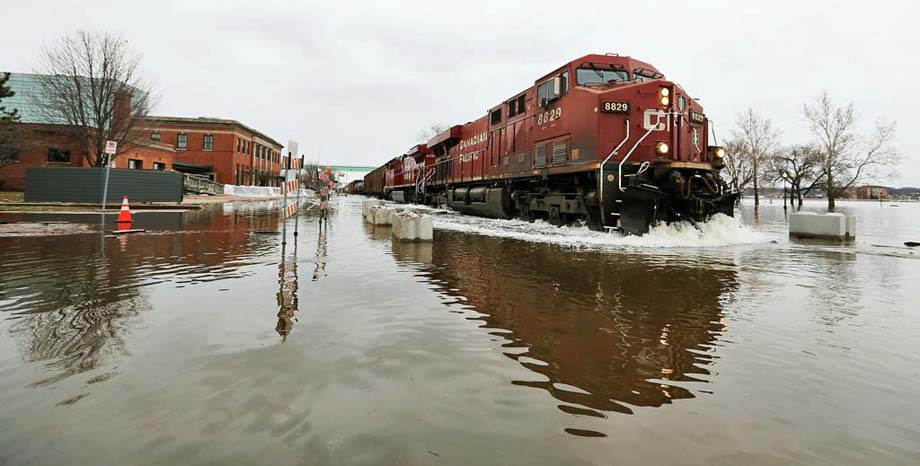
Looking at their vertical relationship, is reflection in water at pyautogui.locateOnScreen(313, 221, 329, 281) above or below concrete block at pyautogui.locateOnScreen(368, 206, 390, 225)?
below

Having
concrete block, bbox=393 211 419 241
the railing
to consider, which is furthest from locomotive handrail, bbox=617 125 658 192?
the railing

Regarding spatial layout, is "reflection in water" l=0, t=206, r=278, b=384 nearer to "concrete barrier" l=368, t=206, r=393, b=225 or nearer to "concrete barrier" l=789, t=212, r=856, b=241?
"concrete barrier" l=368, t=206, r=393, b=225

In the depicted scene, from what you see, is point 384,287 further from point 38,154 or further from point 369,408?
point 38,154

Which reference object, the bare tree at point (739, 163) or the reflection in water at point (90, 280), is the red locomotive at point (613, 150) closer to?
the reflection in water at point (90, 280)

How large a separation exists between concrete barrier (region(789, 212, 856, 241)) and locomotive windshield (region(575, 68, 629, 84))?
688cm

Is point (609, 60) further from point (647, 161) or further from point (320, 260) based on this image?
point (320, 260)

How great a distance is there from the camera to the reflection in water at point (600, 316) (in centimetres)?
279

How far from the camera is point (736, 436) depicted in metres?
2.18

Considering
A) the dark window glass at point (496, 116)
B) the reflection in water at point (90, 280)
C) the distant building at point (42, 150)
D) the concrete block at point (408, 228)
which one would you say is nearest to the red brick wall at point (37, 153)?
the distant building at point (42, 150)

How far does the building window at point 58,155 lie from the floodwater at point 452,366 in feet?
119

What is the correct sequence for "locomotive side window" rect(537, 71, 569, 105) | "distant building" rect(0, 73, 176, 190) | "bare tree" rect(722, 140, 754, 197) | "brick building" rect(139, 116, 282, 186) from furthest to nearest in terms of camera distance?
1. "brick building" rect(139, 116, 282, 186)
2. "bare tree" rect(722, 140, 754, 197)
3. "distant building" rect(0, 73, 176, 190)
4. "locomotive side window" rect(537, 71, 569, 105)

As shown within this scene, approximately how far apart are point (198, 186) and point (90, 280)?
3843 centimetres

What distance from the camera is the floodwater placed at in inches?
81.5

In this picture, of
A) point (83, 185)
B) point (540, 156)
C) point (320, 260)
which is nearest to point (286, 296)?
point (320, 260)
